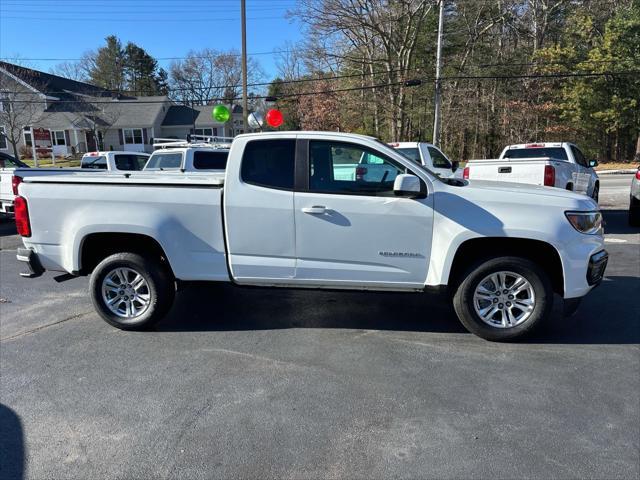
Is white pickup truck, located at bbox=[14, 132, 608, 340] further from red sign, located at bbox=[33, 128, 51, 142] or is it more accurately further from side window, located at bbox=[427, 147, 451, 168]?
red sign, located at bbox=[33, 128, 51, 142]

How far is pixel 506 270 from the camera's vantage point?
14.3 feet

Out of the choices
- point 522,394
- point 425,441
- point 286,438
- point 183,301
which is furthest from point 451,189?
point 183,301

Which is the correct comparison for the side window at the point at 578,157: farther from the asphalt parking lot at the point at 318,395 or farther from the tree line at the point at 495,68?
the tree line at the point at 495,68

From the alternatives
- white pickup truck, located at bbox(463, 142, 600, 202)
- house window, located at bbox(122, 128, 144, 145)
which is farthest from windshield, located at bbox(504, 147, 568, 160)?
house window, located at bbox(122, 128, 144, 145)

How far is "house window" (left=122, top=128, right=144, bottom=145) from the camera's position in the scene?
46.5m

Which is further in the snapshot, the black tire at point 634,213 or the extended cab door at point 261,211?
the black tire at point 634,213

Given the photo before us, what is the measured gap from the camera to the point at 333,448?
2904 mm

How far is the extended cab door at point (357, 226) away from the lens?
4355 mm

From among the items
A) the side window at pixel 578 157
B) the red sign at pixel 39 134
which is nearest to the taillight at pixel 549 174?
the side window at pixel 578 157

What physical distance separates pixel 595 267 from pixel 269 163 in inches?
125

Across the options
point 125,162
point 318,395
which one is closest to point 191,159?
point 125,162

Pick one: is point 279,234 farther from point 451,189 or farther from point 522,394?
point 522,394

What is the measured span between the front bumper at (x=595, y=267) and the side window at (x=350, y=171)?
6.17 ft

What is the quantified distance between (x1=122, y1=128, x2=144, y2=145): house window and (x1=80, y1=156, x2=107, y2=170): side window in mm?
34249
